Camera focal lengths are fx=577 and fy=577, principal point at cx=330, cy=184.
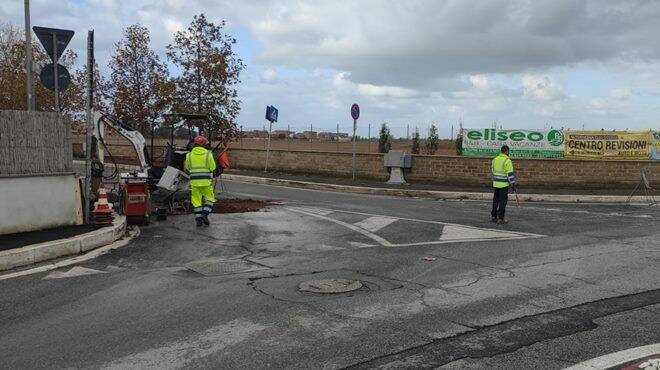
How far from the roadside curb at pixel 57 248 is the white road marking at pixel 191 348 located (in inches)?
159

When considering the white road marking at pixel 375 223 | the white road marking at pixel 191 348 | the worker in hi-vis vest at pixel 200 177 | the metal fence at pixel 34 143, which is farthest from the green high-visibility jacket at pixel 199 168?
the white road marking at pixel 191 348

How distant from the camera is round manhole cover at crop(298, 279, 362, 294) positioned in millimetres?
6418

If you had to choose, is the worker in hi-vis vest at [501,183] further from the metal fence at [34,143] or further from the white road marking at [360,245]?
the metal fence at [34,143]

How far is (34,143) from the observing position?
9461 millimetres

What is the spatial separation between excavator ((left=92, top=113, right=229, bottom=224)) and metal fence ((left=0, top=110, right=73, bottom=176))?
4.67 feet

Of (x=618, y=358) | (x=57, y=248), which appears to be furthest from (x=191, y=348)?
(x=57, y=248)

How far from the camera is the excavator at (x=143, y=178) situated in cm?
1110

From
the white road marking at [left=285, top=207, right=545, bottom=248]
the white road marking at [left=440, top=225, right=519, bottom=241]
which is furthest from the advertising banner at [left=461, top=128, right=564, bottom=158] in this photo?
the white road marking at [left=440, top=225, right=519, bottom=241]

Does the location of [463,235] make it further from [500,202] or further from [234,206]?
[234,206]

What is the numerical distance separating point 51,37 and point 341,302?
284 inches

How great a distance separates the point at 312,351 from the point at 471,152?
2128 centimetres

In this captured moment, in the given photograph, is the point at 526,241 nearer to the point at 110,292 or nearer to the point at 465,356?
the point at 465,356

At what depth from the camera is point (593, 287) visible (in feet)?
21.9

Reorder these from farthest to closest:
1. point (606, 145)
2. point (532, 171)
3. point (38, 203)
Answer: point (606, 145)
point (532, 171)
point (38, 203)
